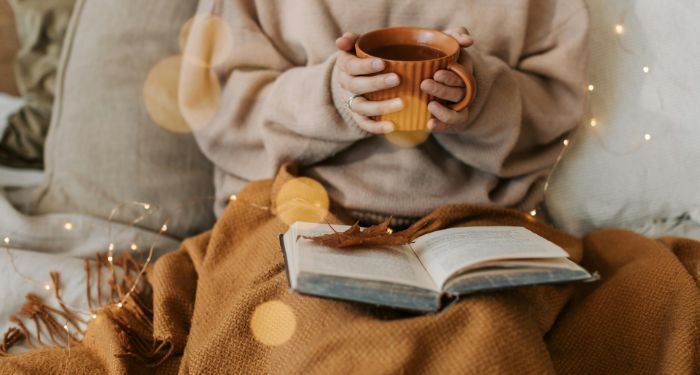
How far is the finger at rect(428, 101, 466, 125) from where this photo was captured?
2.57ft

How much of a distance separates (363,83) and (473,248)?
251 millimetres

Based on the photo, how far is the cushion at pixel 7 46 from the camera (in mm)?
1205

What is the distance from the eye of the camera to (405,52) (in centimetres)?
82

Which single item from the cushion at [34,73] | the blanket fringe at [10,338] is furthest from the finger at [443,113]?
the cushion at [34,73]

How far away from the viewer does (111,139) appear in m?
1.12

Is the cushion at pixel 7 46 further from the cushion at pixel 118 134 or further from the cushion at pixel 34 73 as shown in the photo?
the cushion at pixel 118 134

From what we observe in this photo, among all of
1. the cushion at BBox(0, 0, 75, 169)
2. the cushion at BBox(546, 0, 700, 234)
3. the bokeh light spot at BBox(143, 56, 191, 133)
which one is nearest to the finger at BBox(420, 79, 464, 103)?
the cushion at BBox(546, 0, 700, 234)

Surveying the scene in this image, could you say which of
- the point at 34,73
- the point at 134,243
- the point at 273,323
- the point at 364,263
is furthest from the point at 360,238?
the point at 34,73

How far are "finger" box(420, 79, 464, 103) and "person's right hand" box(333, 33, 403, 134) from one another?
4 centimetres

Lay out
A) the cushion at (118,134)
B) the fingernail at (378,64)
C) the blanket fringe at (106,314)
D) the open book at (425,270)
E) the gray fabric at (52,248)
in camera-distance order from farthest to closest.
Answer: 1. the cushion at (118,134)
2. the gray fabric at (52,248)
3. the blanket fringe at (106,314)
4. the fingernail at (378,64)
5. the open book at (425,270)

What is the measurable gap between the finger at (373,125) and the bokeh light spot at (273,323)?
26 cm

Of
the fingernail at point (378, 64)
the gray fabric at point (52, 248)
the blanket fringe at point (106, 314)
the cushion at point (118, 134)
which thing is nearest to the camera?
the fingernail at point (378, 64)

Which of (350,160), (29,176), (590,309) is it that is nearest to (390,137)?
(350,160)

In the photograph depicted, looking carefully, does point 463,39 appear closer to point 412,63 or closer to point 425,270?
point 412,63
